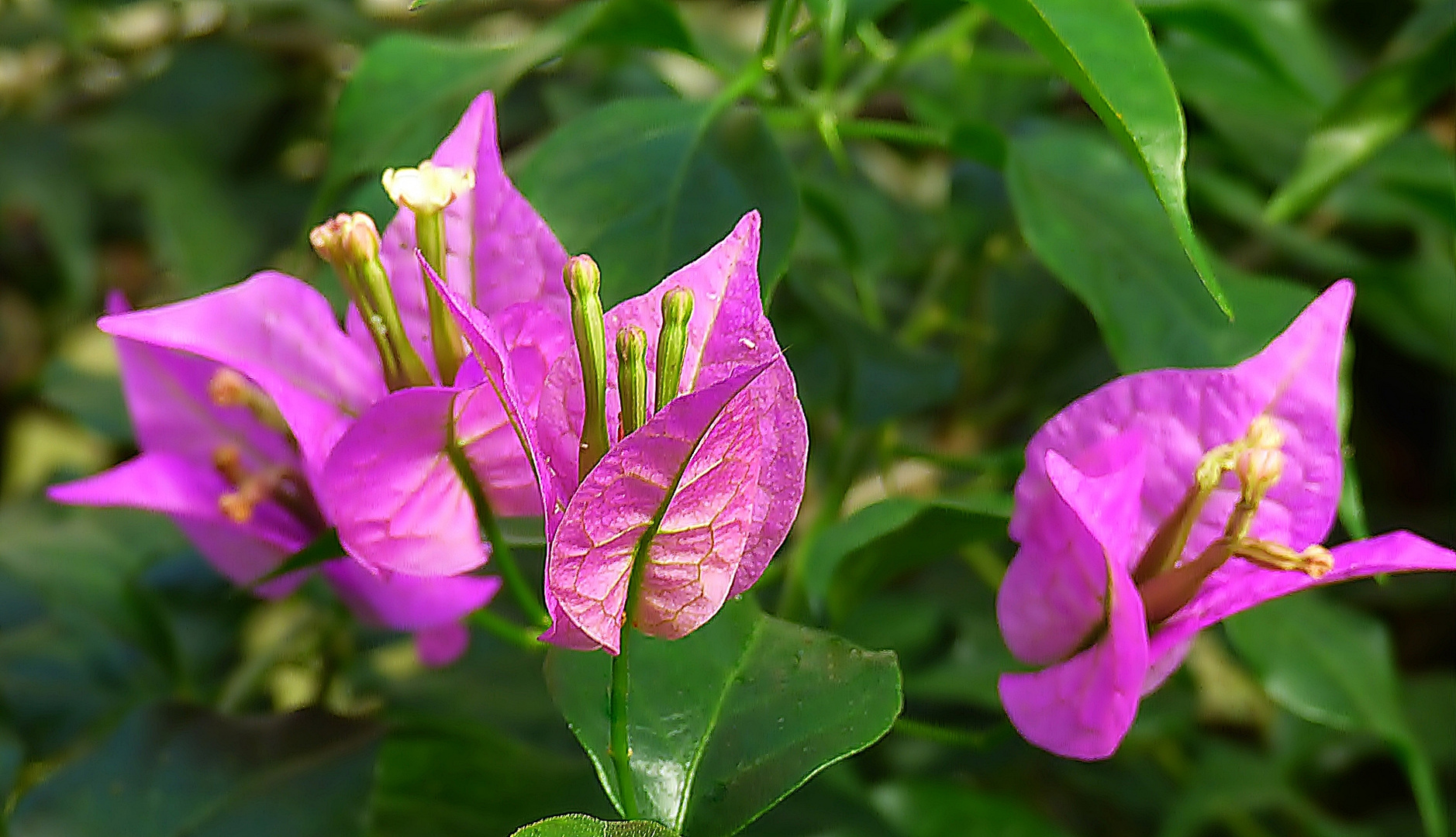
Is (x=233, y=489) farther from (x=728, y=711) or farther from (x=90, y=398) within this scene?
(x=90, y=398)

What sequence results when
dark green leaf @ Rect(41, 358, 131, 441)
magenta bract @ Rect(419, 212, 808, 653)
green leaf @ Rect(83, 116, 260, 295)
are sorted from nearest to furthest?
magenta bract @ Rect(419, 212, 808, 653) < dark green leaf @ Rect(41, 358, 131, 441) < green leaf @ Rect(83, 116, 260, 295)

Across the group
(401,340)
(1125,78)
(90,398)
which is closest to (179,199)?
(90,398)

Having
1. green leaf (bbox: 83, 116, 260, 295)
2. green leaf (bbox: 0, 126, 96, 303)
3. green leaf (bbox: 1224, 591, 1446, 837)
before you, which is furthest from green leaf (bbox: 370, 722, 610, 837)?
green leaf (bbox: 0, 126, 96, 303)

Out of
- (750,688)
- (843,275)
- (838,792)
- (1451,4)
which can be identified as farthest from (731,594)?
(1451,4)

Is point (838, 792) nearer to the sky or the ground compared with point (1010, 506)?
nearer to the ground

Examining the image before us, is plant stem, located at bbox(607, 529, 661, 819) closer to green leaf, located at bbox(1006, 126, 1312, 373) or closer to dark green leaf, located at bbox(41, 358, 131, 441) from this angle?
green leaf, located at bbox(1006, 126, 1312, 373)

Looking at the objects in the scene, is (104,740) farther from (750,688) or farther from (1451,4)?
(1451,4)

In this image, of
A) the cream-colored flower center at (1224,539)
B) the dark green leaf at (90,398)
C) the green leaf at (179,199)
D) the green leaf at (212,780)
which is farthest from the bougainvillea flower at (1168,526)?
the green leaf at (179,199)
